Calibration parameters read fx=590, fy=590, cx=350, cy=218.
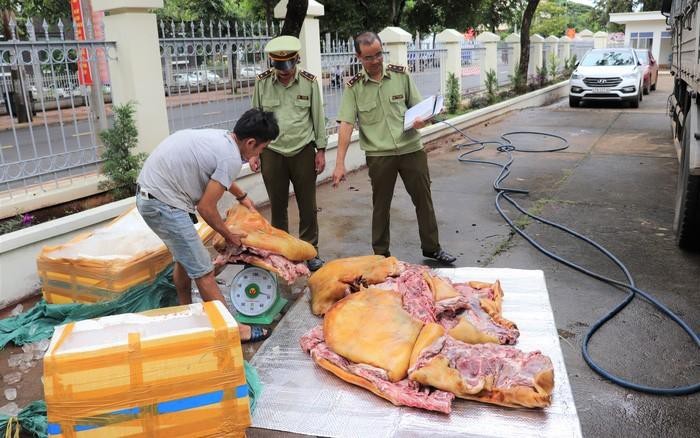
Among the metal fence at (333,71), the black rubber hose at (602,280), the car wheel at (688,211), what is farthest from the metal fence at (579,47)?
the car wheel at (688,211)

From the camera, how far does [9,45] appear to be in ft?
14.5

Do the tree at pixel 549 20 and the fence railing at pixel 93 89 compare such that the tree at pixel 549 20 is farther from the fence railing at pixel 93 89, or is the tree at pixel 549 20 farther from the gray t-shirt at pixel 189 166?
the gray t-shirt at pixel 189 166

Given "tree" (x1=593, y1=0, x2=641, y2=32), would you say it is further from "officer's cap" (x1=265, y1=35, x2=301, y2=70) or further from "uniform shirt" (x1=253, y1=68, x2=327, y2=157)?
"officer's cap" (x1=265, y1=35, x2=301, y2=70)

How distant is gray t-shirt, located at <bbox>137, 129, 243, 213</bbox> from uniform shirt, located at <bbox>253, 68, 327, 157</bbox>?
1.34m

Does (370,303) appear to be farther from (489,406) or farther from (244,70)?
(244,70)

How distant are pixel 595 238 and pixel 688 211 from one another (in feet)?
2.86

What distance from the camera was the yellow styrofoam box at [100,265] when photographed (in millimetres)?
3777

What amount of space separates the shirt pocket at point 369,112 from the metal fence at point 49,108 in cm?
243

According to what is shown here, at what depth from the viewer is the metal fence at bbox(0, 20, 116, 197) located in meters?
4.62

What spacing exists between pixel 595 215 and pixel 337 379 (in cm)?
402

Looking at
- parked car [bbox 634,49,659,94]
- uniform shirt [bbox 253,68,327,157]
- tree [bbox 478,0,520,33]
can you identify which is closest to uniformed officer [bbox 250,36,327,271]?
uniform shirt [bbox 253,68,327,157]

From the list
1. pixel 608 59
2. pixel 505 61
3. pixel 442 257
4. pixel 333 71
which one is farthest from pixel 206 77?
pixel 608 59

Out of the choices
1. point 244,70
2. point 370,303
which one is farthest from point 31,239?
point 244,70

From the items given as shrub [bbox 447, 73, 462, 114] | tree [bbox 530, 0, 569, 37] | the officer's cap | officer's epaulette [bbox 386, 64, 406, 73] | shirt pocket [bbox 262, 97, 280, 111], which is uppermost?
tree [bbox 530, 0, 569, 37]
